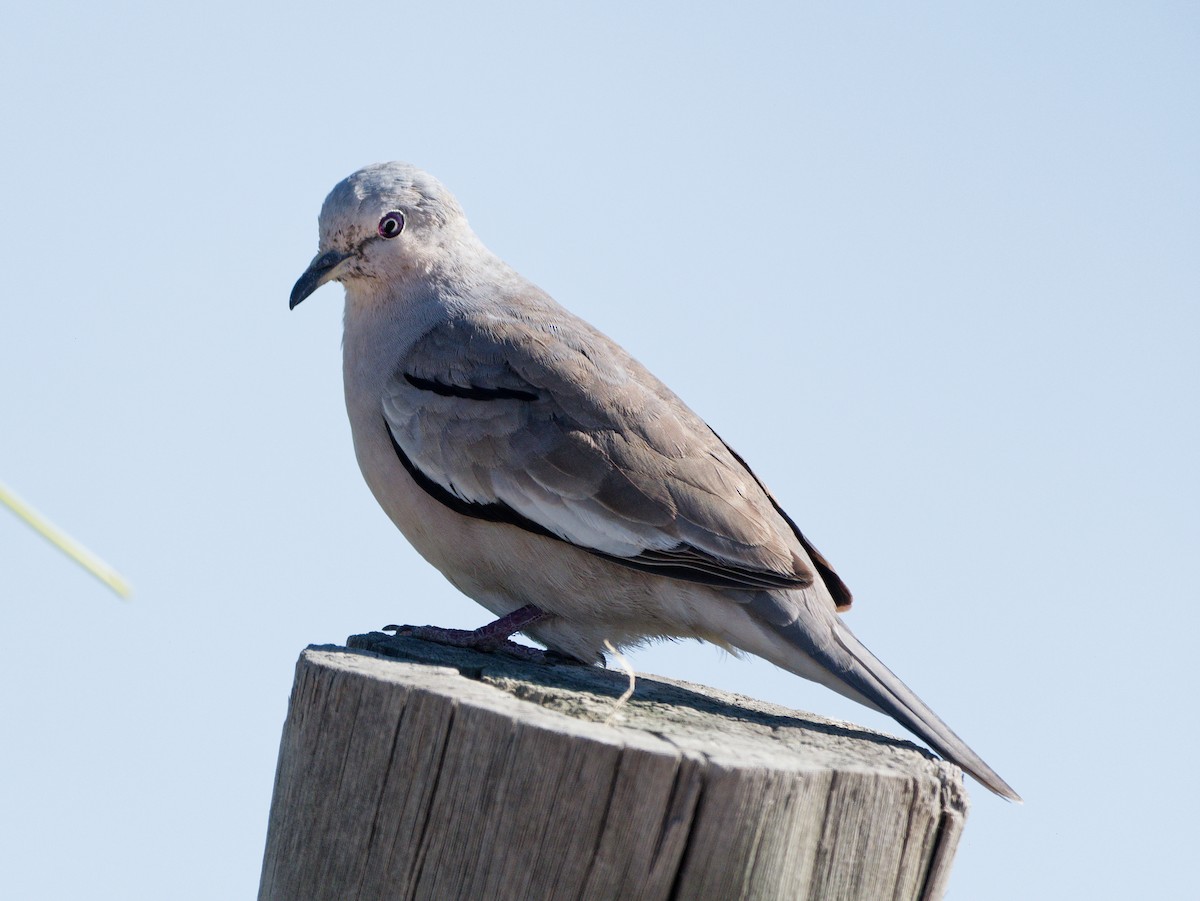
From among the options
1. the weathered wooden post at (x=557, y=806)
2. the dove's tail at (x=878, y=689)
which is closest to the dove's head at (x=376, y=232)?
the dove's tail at (x=878, y=689)

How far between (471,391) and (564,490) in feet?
1.95

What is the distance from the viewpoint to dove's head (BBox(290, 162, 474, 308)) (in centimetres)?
536

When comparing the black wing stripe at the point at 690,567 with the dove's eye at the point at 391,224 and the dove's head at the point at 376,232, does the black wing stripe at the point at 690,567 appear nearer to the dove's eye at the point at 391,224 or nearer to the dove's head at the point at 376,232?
the dove's head at the point at 376,232

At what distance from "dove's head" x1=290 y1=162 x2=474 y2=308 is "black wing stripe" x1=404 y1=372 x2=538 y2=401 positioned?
68 centimetres

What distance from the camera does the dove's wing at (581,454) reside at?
14.2ft

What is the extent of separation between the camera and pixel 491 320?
4996 mm

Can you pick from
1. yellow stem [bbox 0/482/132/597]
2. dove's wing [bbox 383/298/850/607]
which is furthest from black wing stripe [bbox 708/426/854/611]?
yellow stem [bbox 0/482/132/597]

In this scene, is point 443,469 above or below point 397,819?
above

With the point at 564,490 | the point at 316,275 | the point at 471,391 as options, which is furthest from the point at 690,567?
the point at 316,275

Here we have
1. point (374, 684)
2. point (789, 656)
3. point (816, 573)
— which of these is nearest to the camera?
point (374, 684)

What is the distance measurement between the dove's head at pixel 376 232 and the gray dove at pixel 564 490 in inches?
0.4

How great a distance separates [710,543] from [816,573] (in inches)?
19.6

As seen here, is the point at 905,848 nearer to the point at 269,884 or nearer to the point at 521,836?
the point at 521,836

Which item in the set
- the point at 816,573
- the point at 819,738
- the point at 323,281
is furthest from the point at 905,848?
the point at 323,281
